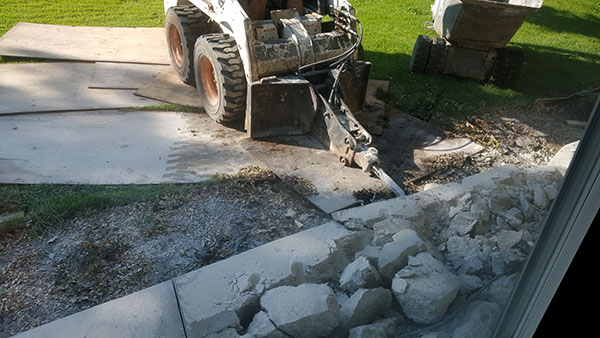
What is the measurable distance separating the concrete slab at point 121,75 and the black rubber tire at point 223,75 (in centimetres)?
131

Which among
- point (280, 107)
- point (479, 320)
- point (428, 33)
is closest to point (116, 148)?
point (280, 107)

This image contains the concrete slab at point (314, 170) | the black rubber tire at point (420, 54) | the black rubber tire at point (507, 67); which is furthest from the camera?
the black rubber tire at point (420, 54)

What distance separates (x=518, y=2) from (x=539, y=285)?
5.85 m

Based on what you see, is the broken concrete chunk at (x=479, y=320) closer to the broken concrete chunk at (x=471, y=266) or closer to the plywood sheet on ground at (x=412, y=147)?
the broken concrete chunk at (x=471, y=266)

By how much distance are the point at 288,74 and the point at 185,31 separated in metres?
1.67

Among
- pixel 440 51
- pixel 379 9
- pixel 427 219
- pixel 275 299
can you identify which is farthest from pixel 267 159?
pixel 379 9

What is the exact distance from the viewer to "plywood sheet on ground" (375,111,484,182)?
4621 millimetres

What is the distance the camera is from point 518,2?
6.30 metres

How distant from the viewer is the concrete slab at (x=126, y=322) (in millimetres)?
2100

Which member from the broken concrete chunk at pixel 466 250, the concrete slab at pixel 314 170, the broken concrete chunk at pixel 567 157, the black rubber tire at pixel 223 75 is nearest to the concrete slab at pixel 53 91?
the black rubber tire at pixel 223 75

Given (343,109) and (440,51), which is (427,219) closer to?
(343,109)

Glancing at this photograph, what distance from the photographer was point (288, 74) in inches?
187

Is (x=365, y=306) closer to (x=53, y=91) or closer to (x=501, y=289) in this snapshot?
(x=501, y=289)

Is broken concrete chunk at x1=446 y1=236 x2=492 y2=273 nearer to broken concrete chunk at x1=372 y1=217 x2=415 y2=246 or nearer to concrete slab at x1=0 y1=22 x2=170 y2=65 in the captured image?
broken concrete chunk at x1=372 y1=217 x2=415 y2=246
